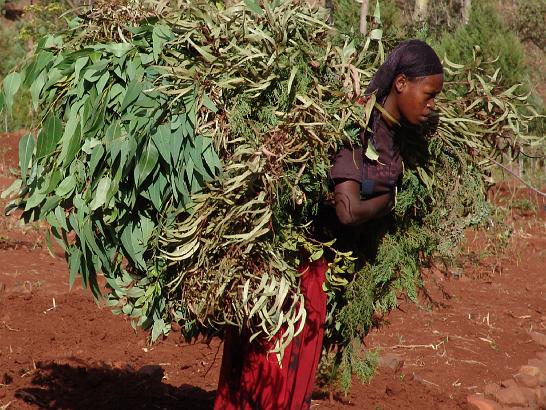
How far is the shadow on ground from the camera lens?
4.69 meters

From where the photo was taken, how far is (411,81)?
10.3ft

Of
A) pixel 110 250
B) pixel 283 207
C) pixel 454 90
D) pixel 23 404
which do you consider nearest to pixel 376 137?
pixel 283 207

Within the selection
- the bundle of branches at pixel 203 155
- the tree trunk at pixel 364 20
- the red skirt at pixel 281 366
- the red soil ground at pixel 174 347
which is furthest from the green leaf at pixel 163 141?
the red soil ground at pixel 174 347

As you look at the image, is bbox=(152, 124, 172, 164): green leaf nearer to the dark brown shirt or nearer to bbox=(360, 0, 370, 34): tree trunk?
the dark brown shirt

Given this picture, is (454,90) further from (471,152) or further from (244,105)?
(244,105)

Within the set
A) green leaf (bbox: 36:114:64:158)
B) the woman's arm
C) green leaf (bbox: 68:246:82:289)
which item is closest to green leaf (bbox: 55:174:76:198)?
green leaf (bbox: 36:114:64:158)

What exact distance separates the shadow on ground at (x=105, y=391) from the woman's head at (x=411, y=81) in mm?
2109

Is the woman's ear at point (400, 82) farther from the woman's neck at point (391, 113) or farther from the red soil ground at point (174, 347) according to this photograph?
the red soil ground at point (174, 347)

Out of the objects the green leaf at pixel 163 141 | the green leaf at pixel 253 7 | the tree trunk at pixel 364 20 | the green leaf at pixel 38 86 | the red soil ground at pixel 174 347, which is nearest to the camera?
the green leaf at pixel 163 141

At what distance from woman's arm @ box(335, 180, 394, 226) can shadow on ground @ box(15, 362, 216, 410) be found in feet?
6.26

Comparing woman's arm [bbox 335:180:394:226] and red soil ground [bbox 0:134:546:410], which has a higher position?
woman's arm [bbox 335:180:394:226]

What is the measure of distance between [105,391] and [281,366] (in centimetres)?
179

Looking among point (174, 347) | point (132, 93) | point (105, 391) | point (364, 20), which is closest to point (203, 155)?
point (132, 93)

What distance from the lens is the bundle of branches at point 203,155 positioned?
3.10 meters
